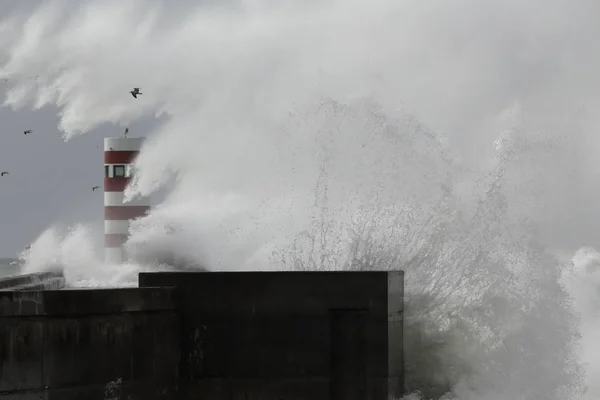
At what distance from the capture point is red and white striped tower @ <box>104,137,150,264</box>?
21.2m

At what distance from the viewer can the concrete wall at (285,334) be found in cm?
999

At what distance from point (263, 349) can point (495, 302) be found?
3322mm

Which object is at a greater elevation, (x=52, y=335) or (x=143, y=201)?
(x=143, y=201)

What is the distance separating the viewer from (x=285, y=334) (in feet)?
32.9

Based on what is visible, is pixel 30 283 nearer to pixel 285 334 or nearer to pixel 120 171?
pixel 285 334

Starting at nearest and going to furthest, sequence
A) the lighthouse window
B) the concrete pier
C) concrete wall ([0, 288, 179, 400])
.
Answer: concrete wall ([0, 288, 179, 400]) < the concrete pier < the lighthouse window

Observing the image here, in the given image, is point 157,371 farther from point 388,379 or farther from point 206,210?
point 206,210

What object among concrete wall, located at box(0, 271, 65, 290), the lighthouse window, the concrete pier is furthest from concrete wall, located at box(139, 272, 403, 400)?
the lighthouse window

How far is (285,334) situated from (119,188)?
11774 millimetres

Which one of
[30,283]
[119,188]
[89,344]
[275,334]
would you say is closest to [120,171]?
[119,188]

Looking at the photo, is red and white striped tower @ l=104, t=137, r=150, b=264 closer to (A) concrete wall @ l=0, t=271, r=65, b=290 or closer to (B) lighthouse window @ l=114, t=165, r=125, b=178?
(B) lighthouse window @ l=114, t=165, r=125, b=178

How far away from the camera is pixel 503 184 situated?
46.5 feet

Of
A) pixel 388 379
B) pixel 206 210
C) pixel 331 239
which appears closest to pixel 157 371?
pixel 388 379

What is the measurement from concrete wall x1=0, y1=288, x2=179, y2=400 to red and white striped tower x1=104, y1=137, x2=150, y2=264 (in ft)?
37.5
